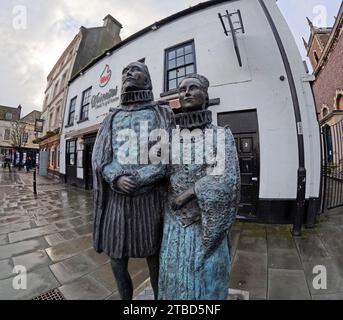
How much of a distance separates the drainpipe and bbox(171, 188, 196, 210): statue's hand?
155 inches

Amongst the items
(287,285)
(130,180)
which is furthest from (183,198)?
(287,285)

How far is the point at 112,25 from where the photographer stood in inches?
547

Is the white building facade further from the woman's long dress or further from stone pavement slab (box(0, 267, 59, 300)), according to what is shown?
stone pavement slab (box(0, 267, 59, 300))

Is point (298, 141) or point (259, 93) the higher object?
point (259, 93)

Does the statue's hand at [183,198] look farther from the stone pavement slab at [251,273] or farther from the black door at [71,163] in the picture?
the black door at [71,163]

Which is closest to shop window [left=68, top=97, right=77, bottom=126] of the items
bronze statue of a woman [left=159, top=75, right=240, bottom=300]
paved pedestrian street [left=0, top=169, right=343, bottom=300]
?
paved pedestrian street [left=0, top=169, right=343, bottom=300]

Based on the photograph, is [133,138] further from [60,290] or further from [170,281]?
[60,290]

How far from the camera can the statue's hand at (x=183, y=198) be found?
1154 millimetres

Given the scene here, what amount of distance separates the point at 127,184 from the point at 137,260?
100 inches

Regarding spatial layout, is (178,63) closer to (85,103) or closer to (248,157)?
(248,157)

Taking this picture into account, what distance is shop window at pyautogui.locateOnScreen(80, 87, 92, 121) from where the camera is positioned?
10.4m

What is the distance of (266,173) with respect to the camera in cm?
493

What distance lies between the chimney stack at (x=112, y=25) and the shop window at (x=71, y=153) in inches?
325
